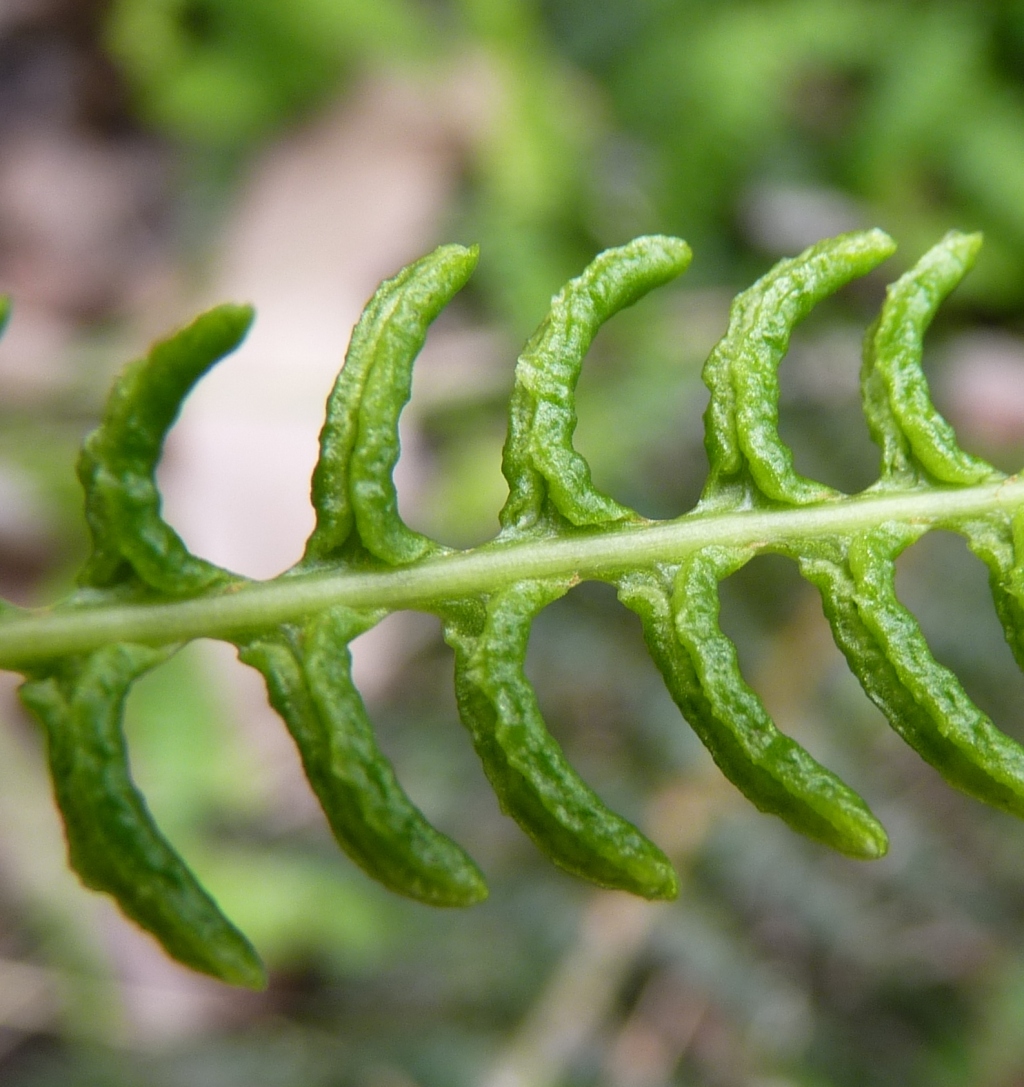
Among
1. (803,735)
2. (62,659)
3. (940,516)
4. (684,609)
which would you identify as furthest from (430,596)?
(803,735)

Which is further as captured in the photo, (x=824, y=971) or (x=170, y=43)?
(x=170, y=43)

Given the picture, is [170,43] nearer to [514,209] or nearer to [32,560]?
[514,209]

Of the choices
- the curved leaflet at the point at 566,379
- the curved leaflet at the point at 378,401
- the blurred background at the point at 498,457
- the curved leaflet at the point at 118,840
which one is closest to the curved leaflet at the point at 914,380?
the curved leaflet at the point at 566,379

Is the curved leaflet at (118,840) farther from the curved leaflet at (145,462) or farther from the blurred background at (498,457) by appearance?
the blurred background at (498,457)

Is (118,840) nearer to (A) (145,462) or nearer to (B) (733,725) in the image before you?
(A) (145,462)

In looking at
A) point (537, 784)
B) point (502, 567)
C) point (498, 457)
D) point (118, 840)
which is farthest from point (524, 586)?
point (498, 457)

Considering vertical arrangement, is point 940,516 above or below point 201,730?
below
